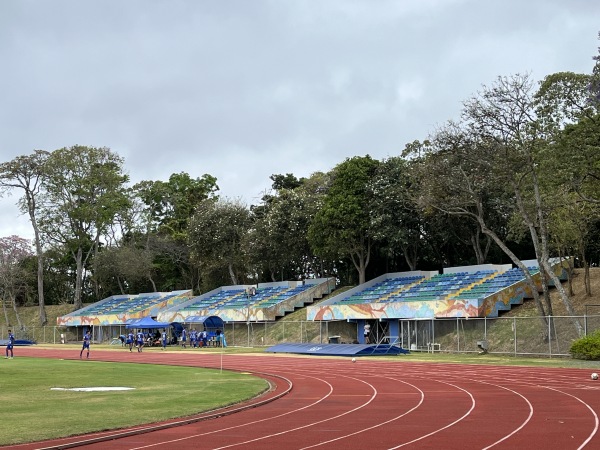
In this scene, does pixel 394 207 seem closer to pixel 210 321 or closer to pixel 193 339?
pixel 210 321

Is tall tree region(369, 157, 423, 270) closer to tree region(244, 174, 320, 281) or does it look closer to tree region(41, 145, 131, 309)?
tree region(244, 174, 320, 281)

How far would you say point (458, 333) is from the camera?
4734 centimetres

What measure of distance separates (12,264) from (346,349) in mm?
58973

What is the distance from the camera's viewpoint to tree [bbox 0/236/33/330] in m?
91.7

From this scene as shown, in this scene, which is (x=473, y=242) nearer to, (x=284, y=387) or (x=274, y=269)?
(x=274, y=269)

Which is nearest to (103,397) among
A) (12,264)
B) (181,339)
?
(181,339)

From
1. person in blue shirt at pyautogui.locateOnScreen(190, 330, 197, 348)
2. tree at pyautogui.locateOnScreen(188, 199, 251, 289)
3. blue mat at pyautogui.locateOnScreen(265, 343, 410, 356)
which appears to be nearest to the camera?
blue mat at pyautogui.locateOnScreen(265, 343, 410, 356)

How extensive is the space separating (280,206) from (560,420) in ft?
185

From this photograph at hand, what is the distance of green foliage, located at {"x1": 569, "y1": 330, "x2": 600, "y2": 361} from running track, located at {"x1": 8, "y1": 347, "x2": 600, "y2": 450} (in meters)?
7.75

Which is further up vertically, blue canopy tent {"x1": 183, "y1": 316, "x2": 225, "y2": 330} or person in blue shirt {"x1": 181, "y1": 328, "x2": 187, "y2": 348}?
blue canopy tent {"x1": 183, "y1": 316, "x2": 225, "y2": 330}

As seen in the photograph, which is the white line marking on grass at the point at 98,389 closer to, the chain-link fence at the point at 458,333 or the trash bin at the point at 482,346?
the chain-link fence at the point at 458,333

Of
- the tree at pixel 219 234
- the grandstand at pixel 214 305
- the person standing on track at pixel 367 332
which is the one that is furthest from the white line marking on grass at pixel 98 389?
the tree at pixel 219 234

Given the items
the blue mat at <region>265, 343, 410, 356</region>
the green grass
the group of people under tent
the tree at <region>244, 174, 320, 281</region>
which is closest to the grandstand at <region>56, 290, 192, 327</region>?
the group of people under tent

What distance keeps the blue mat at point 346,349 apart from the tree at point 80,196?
4400 cm
